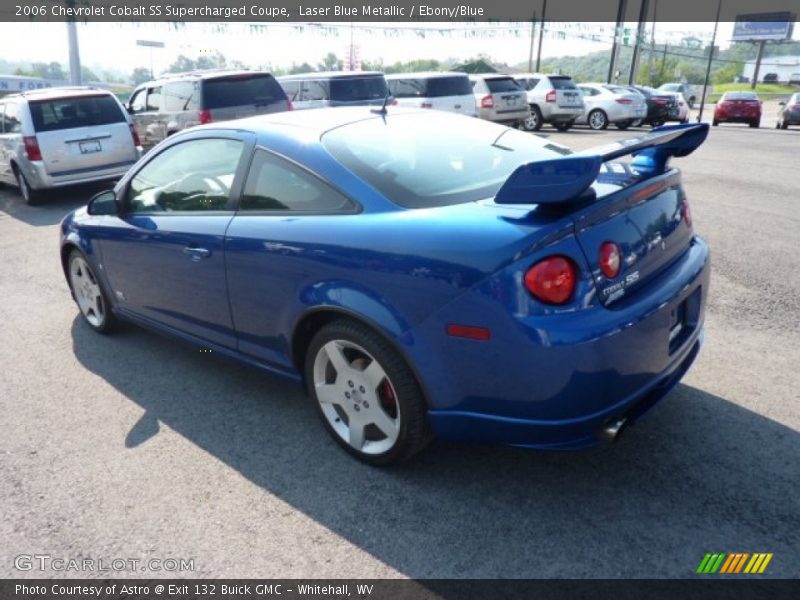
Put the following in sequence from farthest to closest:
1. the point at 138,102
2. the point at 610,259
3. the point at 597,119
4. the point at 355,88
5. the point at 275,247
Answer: the point at 597,119 < the point at 355,88 < the point at 138,102 < the point at 275,247 < the point at 610,259

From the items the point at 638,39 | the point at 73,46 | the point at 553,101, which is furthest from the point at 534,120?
the point at 638,39

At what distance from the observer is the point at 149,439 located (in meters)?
3.37

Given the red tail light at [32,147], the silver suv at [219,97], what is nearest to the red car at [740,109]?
the silver suv at [219,97]

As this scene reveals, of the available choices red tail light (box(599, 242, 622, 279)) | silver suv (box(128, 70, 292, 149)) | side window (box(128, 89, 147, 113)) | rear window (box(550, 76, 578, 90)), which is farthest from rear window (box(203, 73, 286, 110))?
rear window (box(550, 76, 578, 90))

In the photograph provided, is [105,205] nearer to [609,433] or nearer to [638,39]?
[609,433]

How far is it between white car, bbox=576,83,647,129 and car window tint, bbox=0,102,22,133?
16.8m

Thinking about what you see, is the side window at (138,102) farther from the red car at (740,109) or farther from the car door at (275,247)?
the red car at (740,109)

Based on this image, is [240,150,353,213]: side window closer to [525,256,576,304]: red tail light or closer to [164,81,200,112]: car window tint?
[525,256,576,304]: red tail light

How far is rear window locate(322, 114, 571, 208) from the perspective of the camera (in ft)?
9.41

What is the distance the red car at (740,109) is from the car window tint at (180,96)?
71.1 ft

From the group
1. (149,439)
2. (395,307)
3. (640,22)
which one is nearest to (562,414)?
(395,307)

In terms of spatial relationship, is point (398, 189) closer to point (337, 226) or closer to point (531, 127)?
point (337, 226)

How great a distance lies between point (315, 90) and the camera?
14.3m

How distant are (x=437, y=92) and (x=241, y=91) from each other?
6.34 metres
